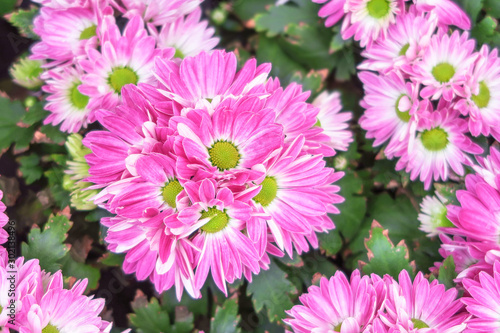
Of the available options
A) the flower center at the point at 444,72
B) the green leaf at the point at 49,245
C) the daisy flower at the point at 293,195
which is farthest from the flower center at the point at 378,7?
the green leaf at the point at 49,245

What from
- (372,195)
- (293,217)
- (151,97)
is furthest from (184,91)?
(372,195)

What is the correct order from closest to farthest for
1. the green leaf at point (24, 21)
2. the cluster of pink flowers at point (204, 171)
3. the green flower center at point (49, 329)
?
the cluster of pink flowers at point (204, 171), the green flower center at point (49, 329), the green leaf at point (24, 21)

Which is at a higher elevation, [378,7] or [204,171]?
[378,7]

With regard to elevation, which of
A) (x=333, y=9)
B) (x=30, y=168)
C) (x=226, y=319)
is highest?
(x=333, y=9)

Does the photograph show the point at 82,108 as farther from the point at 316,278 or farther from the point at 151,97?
the point at 316,278

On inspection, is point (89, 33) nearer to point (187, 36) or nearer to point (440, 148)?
point (187, 36)

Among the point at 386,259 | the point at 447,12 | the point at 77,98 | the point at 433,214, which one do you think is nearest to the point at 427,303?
the point at 386,259

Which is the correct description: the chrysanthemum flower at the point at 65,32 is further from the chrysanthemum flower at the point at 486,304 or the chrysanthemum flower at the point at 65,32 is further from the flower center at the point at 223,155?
the chrysanthemum flower at the point at 486,304
